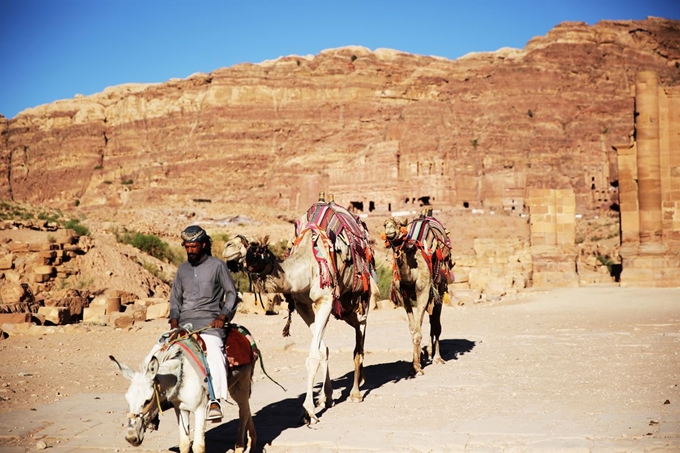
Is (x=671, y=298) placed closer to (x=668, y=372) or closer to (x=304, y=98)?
(x=668, y=372)

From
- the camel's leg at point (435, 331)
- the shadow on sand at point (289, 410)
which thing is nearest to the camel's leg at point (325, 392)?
the shadow on sand at point (289, 410)

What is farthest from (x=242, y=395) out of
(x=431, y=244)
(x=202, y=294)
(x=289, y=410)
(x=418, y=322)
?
(x=431, y=244)

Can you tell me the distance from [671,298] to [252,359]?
49.6 ft

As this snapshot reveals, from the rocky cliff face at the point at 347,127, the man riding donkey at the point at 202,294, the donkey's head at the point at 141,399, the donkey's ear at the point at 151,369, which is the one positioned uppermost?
the rocky cliff face at the point at 347,127

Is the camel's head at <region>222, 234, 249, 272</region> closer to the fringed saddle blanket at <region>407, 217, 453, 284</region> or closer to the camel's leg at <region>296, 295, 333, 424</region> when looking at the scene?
the camel's leg at <region>296, 295, 333, 424</region>

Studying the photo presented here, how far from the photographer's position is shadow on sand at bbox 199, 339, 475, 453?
706 centimetres

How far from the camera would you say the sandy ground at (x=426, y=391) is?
6.85 m

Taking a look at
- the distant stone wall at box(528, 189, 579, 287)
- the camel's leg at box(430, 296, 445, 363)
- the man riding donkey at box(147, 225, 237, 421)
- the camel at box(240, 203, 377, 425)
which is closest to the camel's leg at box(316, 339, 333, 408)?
the camel at box(240, 203, 377, 425)

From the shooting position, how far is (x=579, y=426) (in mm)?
6973

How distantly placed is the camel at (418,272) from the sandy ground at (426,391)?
56cm

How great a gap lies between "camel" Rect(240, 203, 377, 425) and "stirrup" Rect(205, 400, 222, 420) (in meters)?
1.56

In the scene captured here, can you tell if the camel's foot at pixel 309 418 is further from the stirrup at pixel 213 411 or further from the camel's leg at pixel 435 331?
the camel's leg at pixel 435 331

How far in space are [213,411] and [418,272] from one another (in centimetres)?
498

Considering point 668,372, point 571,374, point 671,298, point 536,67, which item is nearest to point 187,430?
point 571,374
